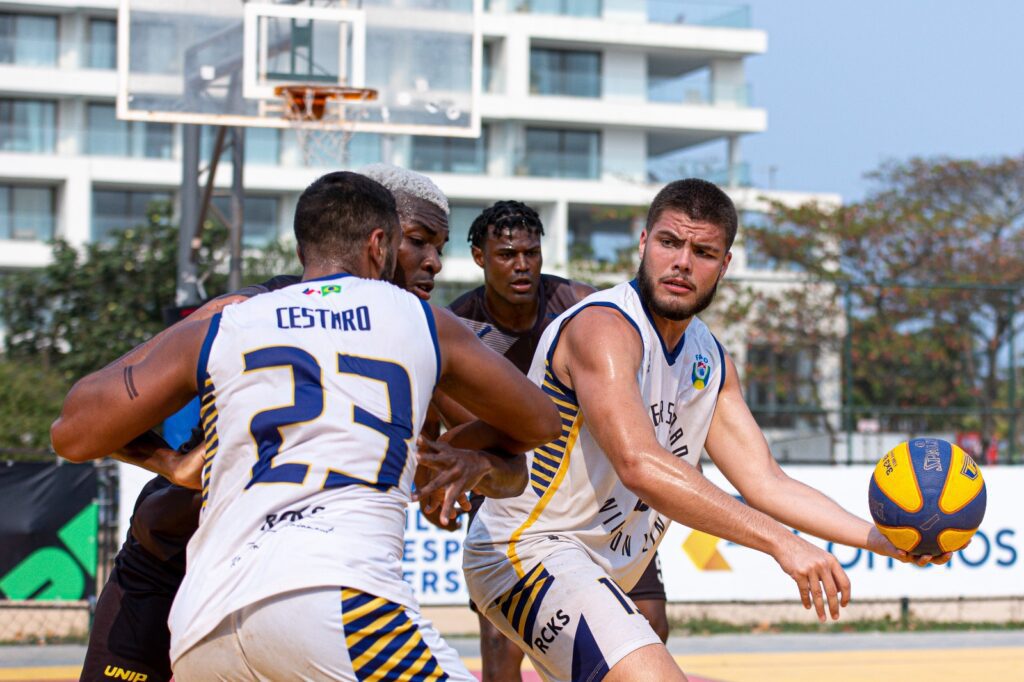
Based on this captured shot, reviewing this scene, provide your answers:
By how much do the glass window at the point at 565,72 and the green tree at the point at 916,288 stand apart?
15.4 meters

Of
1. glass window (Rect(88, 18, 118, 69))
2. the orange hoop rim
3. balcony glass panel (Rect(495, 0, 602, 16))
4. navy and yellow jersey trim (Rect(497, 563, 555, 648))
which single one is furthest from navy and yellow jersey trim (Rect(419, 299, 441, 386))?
balcony glass panel (Rect(495, 0, 602, 16))

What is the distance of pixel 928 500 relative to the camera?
422cm

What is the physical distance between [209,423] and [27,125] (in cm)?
4206

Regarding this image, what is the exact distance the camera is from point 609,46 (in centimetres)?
4641

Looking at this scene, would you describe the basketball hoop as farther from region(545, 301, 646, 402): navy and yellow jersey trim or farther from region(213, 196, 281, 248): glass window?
region(213, 196, 281, 248): glass window

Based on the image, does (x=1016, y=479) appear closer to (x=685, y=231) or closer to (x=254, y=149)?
(x=685, y=231)

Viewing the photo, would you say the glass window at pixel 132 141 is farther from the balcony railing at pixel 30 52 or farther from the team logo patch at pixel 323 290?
the team logo patch at pixel 323 290

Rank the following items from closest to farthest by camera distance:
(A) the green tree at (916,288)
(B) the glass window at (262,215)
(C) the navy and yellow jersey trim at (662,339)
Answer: (C) the navy and yellow jersey trim at (662,339) < (A) the green tree at (916,288) < (B) the glass window at (262,215)

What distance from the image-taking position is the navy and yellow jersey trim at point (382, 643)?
305 centimetres

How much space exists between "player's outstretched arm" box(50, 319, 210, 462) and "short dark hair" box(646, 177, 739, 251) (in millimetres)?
1900

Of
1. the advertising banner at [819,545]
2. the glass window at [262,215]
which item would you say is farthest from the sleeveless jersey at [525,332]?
the glass window at [262,215]

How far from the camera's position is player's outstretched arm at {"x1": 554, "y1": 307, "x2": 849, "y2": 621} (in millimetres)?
3945

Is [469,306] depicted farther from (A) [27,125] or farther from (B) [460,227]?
(A) [27,125]

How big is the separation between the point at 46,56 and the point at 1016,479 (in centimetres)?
3709
